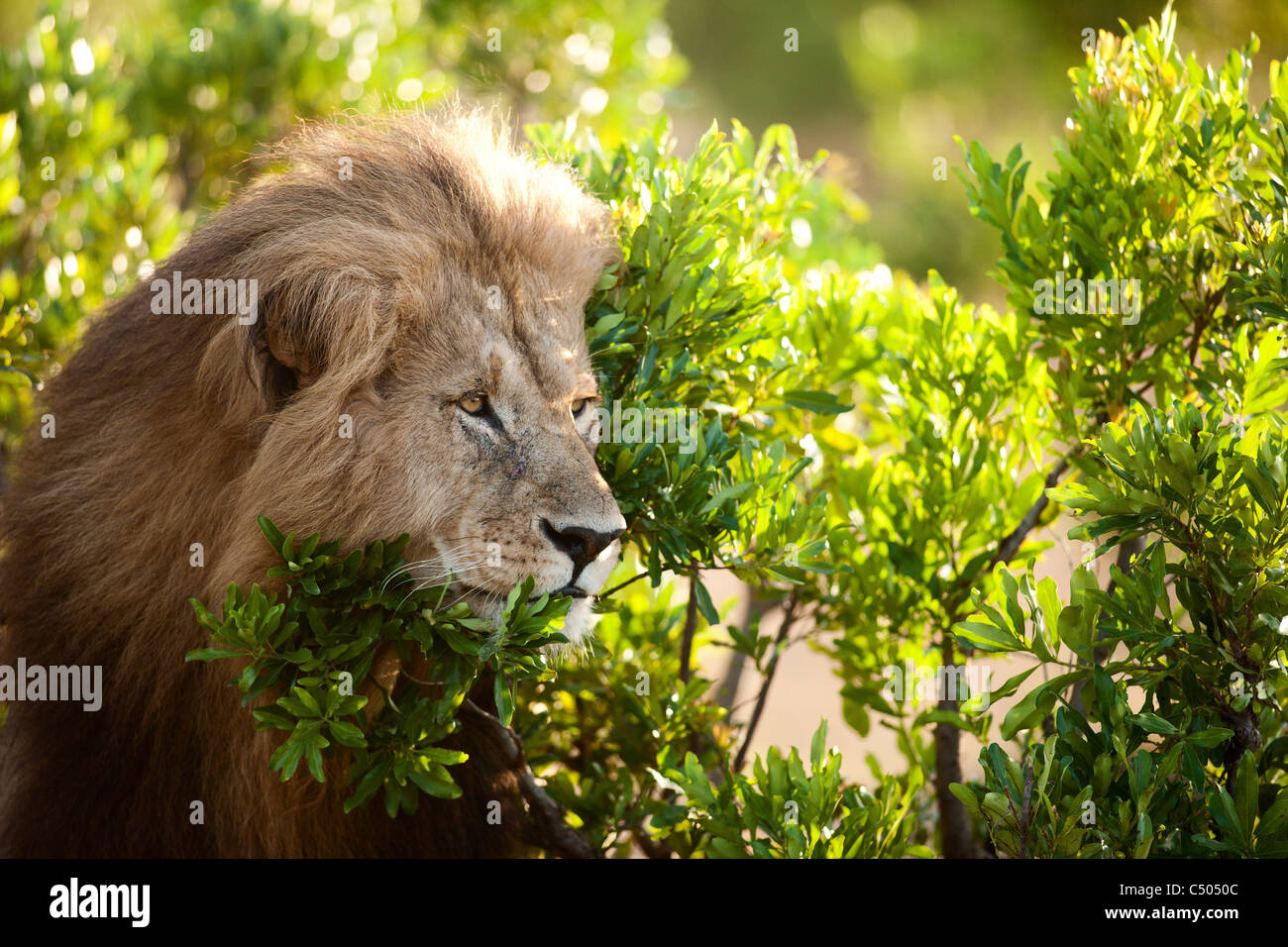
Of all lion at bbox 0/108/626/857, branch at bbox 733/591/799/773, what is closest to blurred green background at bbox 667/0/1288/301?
branch at bbox 733/591/799/773

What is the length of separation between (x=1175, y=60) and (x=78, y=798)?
3.55m

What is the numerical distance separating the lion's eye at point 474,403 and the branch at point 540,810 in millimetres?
840

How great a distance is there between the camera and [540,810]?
10.7 feet

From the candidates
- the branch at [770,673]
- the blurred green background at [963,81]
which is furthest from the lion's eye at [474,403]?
the blurred green background at [963,81]

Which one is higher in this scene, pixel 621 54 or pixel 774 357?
pixel 621 54

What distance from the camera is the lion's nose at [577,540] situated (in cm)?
262

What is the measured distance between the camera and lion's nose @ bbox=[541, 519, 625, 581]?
2.62 meters

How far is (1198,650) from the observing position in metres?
2.58

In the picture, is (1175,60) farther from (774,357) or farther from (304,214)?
(304,214)

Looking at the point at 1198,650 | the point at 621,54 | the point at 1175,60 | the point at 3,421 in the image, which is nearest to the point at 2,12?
the point at 621,54

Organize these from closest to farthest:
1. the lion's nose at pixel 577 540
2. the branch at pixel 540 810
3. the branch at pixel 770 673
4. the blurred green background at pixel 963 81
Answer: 1. the lion's nose at pixel 577 540
2. the branch at pixel 540 810
3. the branch at pixel 770 673
4. the blurred green background at pixel 963 81

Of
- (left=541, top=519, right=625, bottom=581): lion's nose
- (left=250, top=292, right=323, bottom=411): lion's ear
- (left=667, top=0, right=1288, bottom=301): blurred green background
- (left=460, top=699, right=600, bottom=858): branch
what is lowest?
(left=460, top=699, right=600, bottom=858): branch

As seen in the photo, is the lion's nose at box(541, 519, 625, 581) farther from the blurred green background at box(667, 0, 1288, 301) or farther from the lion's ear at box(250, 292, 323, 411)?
the blurred green background at box(667, 0, 1288, 301)

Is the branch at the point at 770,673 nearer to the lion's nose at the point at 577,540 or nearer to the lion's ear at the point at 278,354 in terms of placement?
the lion's nose at the point at 577,540
